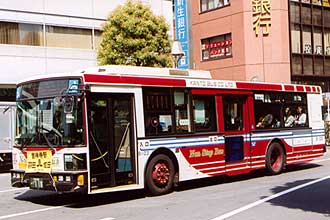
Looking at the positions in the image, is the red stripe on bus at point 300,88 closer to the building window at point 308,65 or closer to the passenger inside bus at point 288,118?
the passenger inside bus at point 288,118

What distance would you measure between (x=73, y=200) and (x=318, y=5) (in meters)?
31.7

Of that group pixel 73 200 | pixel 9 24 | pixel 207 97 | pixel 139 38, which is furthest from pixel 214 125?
pixel 9 24

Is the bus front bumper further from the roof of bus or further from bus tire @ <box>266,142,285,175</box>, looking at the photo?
bus tire @ <box>266,142,285,175</box>

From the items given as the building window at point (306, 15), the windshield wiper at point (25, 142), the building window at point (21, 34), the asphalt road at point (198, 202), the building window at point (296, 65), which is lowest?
the asphalt road at point (198, 202)

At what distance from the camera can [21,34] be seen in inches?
1056

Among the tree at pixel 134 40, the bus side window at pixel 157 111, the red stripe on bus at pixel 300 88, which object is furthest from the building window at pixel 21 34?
the bus side window at pixel 157 111

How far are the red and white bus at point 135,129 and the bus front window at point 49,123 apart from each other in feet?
0.07

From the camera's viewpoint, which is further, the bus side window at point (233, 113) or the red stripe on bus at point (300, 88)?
the red stripe on bus at point (300, 88)

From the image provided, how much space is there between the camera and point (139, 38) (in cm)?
2461

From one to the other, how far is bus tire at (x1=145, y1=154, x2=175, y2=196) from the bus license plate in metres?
2.34

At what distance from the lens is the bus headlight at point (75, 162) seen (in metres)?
10.9

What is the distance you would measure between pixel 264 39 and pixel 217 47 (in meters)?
4.06

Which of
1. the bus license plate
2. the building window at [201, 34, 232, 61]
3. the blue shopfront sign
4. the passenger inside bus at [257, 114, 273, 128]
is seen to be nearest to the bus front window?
the bus license plate

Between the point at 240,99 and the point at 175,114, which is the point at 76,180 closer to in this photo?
the point at 175,114
